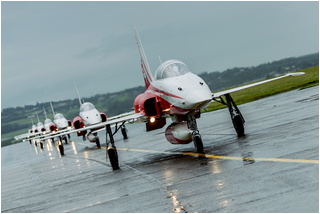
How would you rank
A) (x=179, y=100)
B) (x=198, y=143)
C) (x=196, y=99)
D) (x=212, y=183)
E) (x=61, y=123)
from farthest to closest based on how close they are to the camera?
(x=61, y=123) < (x=198, y=143) < (x=179, y=100) < (x=196, y=99) < (x=212, y=183)

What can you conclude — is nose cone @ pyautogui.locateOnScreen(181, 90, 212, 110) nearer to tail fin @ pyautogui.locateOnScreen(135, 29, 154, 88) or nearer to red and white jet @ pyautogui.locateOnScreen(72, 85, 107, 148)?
tail fin @ pyautogui.locateOnScreen(135, 29, 154, 88)

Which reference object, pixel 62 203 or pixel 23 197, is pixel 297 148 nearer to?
pixel 62 203

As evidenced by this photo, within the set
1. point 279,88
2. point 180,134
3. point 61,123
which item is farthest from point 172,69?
point 279,88

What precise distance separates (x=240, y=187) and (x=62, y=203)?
478cm

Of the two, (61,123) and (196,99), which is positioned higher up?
(61,123)

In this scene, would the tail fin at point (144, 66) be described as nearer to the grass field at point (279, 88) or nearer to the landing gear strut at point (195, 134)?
the landing gear strut at point (195, 134)

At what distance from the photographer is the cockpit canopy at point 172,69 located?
15.5 meters

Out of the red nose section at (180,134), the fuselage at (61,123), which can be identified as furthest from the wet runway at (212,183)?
the fuselage at (61,123)

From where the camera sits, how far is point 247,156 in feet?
38.3

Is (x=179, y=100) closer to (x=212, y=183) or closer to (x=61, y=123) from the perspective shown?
(x=212, y=183)

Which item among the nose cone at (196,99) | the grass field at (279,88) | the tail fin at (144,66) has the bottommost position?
the grass field at (279,88)

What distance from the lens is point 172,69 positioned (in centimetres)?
1563

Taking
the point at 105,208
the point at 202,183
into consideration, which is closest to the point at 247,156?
the point at 202,183

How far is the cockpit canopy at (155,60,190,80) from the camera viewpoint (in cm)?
1546
